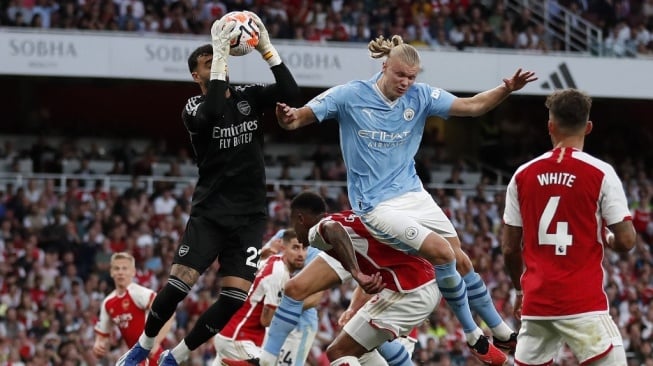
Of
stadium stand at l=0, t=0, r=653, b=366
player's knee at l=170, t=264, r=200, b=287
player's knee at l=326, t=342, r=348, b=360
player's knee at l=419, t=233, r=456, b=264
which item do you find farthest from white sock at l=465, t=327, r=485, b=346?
stadium stand at l=0, t=0, r=653, b=366

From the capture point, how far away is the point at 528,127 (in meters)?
33.9

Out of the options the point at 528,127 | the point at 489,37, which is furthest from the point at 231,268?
the point at 528,127

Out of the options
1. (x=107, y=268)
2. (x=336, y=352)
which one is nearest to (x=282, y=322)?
(x=336, y=352)

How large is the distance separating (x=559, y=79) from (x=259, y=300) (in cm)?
1698

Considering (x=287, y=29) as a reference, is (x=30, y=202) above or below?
below

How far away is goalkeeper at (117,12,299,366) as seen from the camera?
10.6 metres

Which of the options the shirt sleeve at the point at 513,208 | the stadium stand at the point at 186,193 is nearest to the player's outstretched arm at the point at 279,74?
the shirt sleeve at the point at 513,208

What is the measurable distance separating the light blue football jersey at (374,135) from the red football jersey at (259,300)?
3174 millimetres

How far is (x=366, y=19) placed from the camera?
28.8 meters

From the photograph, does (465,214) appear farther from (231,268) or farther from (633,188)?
(231,268)

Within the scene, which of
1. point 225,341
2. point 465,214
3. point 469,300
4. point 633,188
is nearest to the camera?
point 469,300

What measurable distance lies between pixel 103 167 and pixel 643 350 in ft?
36.6

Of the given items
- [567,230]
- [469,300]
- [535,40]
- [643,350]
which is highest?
[535,40]

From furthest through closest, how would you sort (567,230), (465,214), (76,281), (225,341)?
1. (465,214)
2. (76,281)
3. (225,341)
4. (567,230)
